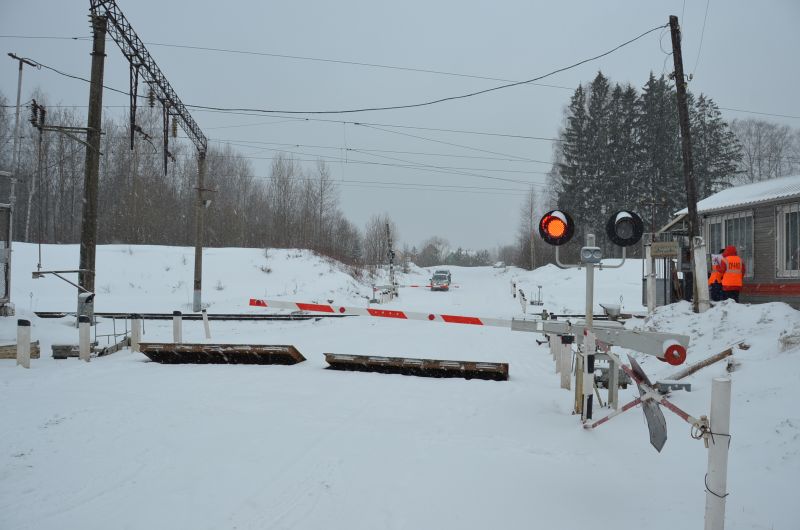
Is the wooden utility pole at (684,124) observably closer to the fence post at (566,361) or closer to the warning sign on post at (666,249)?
the warning sign on post at (666,249)

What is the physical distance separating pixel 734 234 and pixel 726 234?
33 centimetres

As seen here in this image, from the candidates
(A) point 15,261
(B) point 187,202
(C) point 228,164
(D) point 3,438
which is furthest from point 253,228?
(D) point 3,438

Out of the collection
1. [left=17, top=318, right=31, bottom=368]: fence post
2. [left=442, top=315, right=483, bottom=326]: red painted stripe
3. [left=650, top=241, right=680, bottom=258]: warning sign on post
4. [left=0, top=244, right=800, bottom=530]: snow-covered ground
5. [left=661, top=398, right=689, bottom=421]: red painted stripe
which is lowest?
[left=0, top=244, right=800, bottom=530]: snow-covered ground

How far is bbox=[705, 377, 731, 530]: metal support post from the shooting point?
108 inches

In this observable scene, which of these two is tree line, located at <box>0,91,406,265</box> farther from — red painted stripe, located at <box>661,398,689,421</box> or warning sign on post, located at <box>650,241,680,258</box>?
red painted stripe, located at <box>661,398,689,421</box>

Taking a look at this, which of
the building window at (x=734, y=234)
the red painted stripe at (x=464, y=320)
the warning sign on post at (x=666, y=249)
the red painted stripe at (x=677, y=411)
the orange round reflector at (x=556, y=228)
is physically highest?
the building window at (x=734, y=234)

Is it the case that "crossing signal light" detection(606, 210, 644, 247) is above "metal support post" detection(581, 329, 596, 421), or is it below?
above

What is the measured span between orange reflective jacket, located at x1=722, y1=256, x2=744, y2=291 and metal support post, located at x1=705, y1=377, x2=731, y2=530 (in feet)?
40.3

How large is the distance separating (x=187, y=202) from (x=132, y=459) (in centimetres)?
5326

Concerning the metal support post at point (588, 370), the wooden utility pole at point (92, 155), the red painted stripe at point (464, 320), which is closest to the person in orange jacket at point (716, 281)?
the red painted stripe at point (464, 320)

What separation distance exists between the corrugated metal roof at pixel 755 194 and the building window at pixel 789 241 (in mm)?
446

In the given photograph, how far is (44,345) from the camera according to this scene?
11.1 metres

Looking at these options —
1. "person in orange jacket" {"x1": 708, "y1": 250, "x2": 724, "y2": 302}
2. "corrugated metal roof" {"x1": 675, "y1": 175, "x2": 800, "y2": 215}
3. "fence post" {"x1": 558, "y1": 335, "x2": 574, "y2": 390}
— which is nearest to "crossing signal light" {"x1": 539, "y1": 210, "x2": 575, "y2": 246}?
"fence post" {"x1": 558, "y1": 335, "x2": 574, "y2": 390}

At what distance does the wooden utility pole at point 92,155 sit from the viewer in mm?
12695
